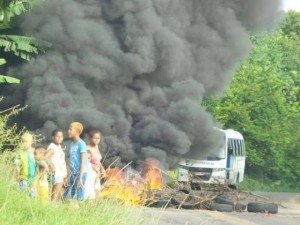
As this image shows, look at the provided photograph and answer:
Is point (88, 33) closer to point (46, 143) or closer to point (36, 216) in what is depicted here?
point (46, 143)

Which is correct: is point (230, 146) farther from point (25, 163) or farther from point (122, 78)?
point (25, 163)

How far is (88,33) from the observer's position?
23109 mm

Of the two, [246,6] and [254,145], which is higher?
[246,6]

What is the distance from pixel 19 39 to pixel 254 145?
16.9 meters

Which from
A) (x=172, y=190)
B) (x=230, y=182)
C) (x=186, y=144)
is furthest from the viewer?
(x=230, y=182)

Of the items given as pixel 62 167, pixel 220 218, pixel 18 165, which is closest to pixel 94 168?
pixel 62 167

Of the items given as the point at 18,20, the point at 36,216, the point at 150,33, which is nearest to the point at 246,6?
the point at 150,33

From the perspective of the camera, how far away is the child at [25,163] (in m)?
9.47

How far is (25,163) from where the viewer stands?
33.1ft

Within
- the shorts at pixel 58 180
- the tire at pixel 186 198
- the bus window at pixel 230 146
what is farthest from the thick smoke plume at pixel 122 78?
the shorts at pixel 58 180

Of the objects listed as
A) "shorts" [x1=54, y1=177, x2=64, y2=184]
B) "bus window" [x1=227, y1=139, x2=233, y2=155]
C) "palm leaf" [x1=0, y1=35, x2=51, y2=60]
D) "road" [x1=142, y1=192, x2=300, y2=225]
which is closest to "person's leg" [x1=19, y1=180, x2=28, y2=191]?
"shorts" [x1=54, y1=177, x2=64, y2=184]

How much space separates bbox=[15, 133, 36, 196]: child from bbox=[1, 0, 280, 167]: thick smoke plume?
11344mm

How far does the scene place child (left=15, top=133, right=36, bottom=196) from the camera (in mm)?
9469

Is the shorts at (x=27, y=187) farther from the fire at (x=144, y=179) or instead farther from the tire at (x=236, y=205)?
the tire at (x=236, y=205)
